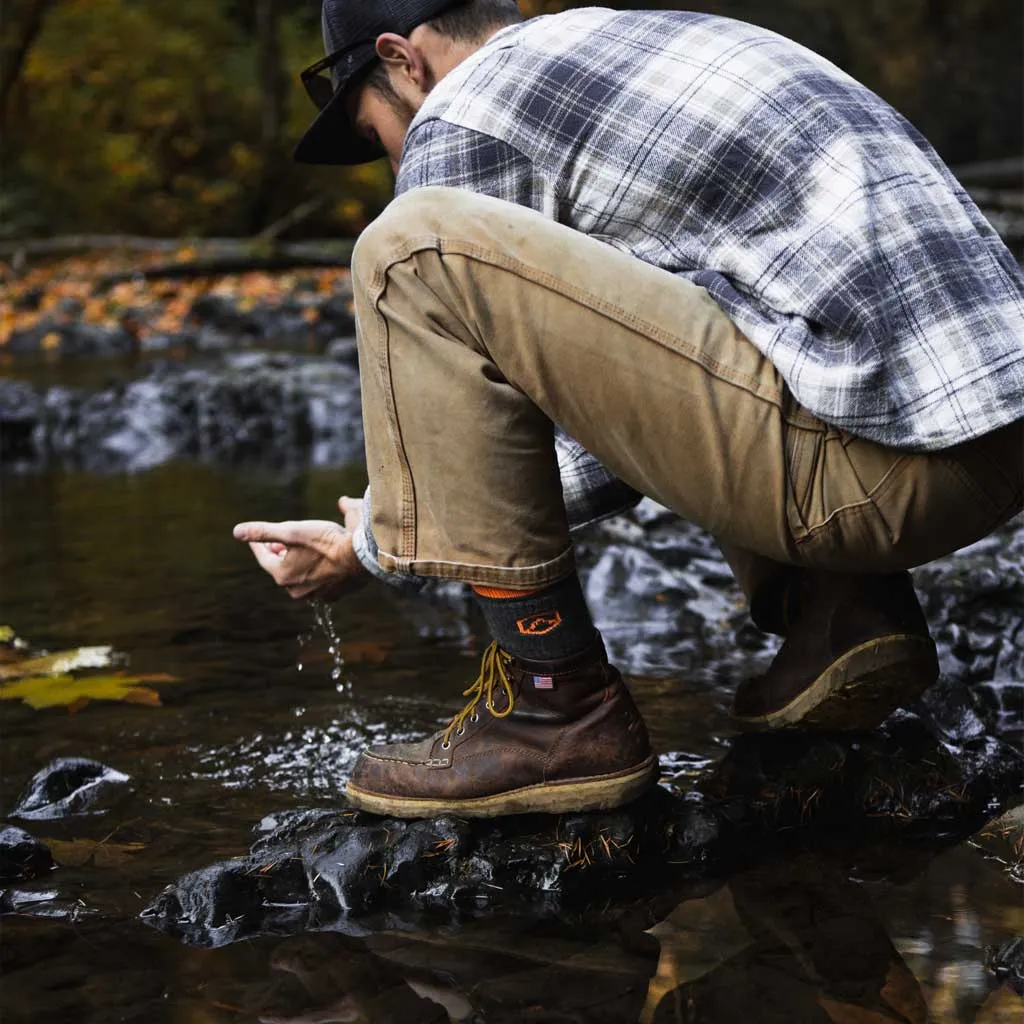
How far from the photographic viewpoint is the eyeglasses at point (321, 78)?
7.75 ft

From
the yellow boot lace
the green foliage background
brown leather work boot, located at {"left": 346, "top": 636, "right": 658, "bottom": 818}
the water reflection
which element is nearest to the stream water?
the water reflection

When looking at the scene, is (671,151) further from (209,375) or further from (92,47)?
(92,47)

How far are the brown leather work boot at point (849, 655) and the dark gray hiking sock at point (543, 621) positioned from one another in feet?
1.42

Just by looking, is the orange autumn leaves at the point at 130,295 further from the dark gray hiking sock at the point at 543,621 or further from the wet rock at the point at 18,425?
the dark gray hiking sock at the point at 543,621

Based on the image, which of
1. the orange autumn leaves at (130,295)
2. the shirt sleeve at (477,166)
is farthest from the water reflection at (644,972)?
the orange autumn leaves at (130,295)

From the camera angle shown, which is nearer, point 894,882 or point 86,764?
point 894,882

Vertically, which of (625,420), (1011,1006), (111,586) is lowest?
(111,586)

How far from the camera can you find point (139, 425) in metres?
7.61

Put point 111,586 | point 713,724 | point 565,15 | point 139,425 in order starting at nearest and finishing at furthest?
point 565,15 < point 713,724 < point 111,586 < point 139,425

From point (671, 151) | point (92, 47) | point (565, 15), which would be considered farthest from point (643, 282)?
point (92, 47)

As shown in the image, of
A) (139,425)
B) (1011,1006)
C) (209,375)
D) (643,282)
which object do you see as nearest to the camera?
(1011,1006)

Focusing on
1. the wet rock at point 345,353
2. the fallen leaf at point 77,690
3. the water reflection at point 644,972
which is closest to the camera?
the water reflection at point 644,972

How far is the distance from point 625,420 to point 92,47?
57.8 ft

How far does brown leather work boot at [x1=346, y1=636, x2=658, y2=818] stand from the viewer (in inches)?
83.1
